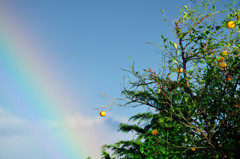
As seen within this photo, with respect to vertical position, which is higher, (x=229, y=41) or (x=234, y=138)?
(x=229, y=41)

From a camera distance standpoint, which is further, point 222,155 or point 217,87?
point 217,87

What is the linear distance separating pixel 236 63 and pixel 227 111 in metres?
1.11

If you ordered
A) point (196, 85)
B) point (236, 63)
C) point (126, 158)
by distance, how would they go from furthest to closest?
point (126, 158), point (196, 85), point (236, 63)

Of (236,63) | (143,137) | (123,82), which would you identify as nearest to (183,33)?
(236,63)

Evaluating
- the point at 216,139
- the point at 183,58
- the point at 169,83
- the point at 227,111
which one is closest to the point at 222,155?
the point at 216,139

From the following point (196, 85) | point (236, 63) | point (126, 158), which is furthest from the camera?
point (126, 158)

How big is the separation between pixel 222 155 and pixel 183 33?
9.47ft

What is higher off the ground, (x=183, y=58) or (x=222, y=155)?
(x=183, y=58)

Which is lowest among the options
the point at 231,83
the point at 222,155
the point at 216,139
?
the point at 222,155

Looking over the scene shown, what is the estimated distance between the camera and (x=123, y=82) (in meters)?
5.01

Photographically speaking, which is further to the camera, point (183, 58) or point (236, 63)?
point (183, 58)

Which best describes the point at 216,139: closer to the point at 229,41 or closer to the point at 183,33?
the point at 229,41

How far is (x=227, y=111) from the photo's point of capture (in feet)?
16.2

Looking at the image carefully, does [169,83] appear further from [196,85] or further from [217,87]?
[217,87]
